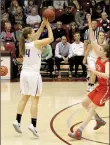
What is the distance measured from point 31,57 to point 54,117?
1755 mm

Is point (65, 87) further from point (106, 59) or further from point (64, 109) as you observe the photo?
point (106, 59)

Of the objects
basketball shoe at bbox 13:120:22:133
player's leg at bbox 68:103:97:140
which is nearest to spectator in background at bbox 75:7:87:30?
basketball shoe at bbox 13:120:22:133

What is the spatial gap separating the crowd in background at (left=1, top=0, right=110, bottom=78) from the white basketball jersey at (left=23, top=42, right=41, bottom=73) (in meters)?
5.56

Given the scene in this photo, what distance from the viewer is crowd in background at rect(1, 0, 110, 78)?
12.4 meters

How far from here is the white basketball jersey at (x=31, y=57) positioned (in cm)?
604

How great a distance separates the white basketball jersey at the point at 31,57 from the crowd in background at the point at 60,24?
556cm

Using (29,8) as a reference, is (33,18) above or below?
below

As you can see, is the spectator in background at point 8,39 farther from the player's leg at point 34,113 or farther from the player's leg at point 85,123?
the player's leg at point 85,123

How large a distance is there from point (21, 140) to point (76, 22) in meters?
9.34

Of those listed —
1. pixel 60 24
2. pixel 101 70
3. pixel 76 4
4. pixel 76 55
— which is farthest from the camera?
pixel 76 4

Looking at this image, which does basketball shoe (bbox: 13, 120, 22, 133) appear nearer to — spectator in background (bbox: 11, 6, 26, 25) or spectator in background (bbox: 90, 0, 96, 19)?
spectator in background (bbox: 11, 6, 26, 25)

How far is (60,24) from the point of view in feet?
44.2

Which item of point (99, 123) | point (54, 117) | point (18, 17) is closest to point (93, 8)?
point (18, 17)

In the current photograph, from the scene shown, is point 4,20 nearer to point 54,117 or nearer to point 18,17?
point 18,17
